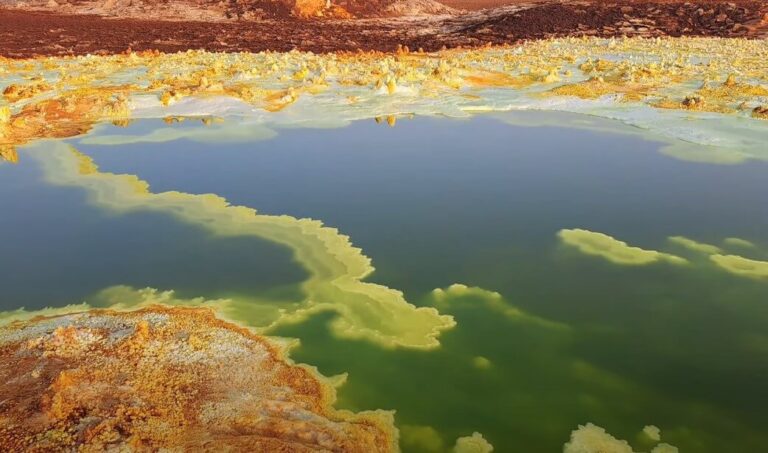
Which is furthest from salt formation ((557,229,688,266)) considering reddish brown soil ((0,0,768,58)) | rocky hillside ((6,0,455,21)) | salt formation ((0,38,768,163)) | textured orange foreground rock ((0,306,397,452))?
rocky hillside ((6,0,455,21))

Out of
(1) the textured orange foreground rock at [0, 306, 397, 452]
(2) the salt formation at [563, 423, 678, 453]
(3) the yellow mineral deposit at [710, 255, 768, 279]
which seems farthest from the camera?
(3) the yellow mineral deposit at [710, 255, 768, 279]

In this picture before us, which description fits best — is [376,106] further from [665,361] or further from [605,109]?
[665,361]

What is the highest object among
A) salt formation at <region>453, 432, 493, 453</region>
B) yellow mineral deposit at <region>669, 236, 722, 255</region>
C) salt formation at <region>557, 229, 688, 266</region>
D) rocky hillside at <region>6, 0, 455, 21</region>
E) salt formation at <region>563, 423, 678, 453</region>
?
rocky hillside at <region>6, 0, 455, 21</region>

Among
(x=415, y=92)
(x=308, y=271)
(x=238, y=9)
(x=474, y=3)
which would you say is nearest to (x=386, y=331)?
(x=308, y=271)

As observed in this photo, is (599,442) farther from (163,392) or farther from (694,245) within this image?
(694,245)

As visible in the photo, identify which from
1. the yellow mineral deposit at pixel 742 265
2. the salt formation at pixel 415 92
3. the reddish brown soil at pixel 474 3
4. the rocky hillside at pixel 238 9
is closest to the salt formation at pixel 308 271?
the yellow mineral deposit at pixel 742 265

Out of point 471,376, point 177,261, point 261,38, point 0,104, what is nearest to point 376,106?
point 177,261

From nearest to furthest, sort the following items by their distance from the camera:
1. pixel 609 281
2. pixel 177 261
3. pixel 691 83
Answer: pixel 609 281 → pixel 177 261 → pixel 691 83

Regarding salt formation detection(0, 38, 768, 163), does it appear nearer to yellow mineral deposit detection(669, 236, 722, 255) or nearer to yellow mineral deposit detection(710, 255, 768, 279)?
yellow mineral deposit detection(669, 236, 722, 255)
